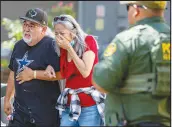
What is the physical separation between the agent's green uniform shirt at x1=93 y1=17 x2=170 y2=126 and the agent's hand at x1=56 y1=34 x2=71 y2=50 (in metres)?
1.35

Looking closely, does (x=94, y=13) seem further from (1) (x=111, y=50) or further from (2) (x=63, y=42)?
(1) (x=111, y=50)

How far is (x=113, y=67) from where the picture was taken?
3.29m

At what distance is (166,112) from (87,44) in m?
1.57

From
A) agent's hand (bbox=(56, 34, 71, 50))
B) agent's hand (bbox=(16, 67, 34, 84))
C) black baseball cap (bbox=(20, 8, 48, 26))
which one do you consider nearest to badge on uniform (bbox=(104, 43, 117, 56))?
agent's hand (bbox=(56, 34, 71, 50))

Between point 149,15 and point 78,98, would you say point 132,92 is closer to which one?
point 149,15

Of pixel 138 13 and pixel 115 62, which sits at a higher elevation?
pixel 138 13

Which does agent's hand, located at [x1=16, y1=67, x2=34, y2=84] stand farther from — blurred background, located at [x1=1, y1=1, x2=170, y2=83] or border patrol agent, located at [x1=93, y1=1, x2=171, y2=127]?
blurred background, located at [x1=1, y1=1, x2=170, y2=83]

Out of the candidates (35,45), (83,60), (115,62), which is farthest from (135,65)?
(35,45)

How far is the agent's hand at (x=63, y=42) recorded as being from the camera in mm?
4691

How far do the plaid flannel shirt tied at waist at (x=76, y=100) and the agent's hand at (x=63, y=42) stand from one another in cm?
39

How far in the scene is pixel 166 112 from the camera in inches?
132

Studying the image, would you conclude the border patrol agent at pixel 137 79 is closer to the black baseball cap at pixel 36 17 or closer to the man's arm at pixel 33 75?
the man's arm at pixel 33 75

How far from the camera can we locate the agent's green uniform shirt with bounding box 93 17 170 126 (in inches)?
130

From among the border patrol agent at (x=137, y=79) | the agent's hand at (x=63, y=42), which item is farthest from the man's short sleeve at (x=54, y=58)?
the border patrol agent at (x=137, y=79)
